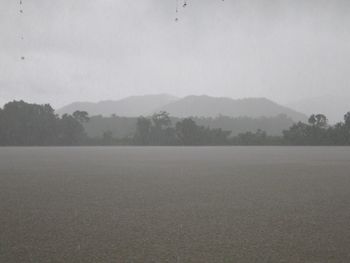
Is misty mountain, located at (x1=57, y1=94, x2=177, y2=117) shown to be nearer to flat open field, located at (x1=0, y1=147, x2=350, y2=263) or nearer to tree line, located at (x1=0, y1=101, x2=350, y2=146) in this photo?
tree line, located at (x1=0, y1=101, x2=350, y2=146)

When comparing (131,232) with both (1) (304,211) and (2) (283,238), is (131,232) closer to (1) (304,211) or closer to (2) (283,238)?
(2) (283,238)

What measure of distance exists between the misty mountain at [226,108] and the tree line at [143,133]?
10005 cm

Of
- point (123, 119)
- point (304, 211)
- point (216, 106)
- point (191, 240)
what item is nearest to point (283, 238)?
point (191, 240)

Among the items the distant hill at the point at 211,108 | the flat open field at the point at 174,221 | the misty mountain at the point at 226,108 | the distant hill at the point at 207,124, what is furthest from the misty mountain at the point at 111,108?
the flat open field at the point at 174,221

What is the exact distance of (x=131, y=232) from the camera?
4.15 meters

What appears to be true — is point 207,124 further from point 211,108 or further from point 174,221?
point 211,108

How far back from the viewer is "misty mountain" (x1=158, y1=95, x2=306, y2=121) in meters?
145

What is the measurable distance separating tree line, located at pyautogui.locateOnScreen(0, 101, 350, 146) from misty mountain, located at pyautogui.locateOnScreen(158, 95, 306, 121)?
100 m

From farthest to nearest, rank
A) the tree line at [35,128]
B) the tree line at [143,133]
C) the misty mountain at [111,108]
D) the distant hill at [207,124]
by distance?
the misty mountain at [111,108]
the distant hill at [207,124]
the tree line at [35,128]
the tree line at [143,133]

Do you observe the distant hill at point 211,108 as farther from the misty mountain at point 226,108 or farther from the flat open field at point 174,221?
the flat open field at point 174,221

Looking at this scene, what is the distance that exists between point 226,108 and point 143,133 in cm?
11606

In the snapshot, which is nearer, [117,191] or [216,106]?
[117,191]

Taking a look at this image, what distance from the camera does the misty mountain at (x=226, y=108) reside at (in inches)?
5699

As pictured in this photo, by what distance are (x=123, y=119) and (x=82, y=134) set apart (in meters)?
27.4
